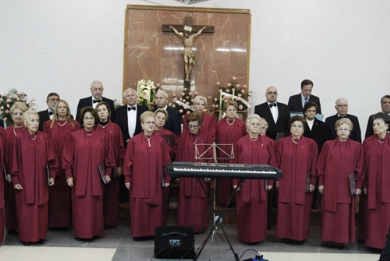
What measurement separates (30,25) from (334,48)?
21.7ft

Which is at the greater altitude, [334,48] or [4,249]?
[334,48]

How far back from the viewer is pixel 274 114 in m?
7.26

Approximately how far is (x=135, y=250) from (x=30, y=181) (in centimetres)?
154

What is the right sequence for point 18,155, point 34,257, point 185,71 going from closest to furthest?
point 34,257, point 18,155, point 185,71

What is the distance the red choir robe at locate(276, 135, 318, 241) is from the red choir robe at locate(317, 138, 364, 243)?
231 mm

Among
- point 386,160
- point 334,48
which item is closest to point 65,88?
point 334,48

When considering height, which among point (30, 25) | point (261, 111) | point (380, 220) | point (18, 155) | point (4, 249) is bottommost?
point (4, 249)

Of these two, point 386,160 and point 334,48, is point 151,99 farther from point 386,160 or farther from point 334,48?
point 386,160

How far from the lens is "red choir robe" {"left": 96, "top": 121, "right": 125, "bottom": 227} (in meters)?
6.18

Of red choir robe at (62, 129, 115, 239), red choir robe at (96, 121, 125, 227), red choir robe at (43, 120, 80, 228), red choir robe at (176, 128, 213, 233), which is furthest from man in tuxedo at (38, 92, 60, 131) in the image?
red choir robe at (176, 128, 213, 233)

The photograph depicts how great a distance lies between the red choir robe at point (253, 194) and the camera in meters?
5.73

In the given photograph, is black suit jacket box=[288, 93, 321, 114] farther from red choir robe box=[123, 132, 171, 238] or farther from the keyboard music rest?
the keyboard music rest

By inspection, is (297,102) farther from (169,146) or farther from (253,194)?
(169,146)

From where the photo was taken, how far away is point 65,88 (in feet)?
31.4
